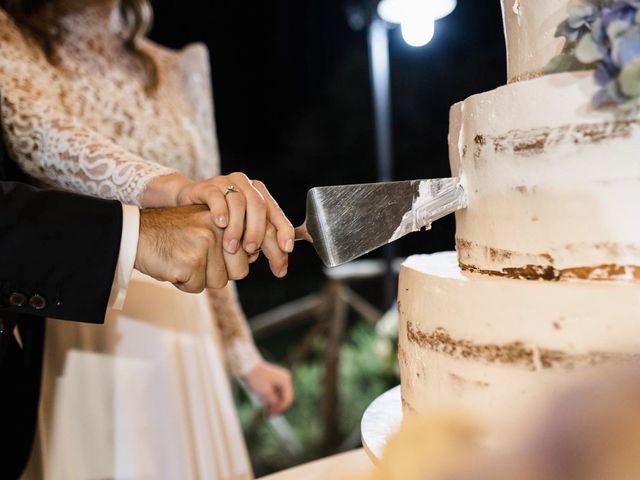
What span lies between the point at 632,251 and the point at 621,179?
11 cm

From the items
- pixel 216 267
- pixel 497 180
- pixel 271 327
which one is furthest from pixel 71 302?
pixel 271 327

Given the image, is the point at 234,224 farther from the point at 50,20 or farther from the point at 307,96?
the point at 307,96

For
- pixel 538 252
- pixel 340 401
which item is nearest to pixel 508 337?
pixel 538 252

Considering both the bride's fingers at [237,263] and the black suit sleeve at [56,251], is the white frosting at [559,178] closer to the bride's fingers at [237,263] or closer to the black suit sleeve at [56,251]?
the bride's fingers at [237,263]

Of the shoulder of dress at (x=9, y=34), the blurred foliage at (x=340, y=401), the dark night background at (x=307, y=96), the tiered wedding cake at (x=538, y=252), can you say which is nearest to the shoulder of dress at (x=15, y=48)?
the shoulder of dress at (x=9, y=34)

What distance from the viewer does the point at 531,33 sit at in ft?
3.32

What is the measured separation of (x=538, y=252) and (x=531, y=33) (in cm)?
43

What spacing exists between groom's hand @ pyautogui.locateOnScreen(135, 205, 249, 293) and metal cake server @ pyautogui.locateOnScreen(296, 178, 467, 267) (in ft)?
0.59

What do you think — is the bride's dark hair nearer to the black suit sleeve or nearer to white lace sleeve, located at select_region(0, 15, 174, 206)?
white lace sleeve, located at select_region(0, 15, 174, 206)

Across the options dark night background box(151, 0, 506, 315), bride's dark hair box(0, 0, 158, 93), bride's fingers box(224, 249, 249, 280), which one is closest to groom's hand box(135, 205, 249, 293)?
bride's fingers box(224, 249, 249, 280)

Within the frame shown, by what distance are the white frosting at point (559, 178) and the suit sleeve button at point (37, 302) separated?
0.83 metres

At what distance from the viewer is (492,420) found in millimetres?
881

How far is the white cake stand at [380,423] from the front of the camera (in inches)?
39.5

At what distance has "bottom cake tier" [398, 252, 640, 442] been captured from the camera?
794 millimetres
